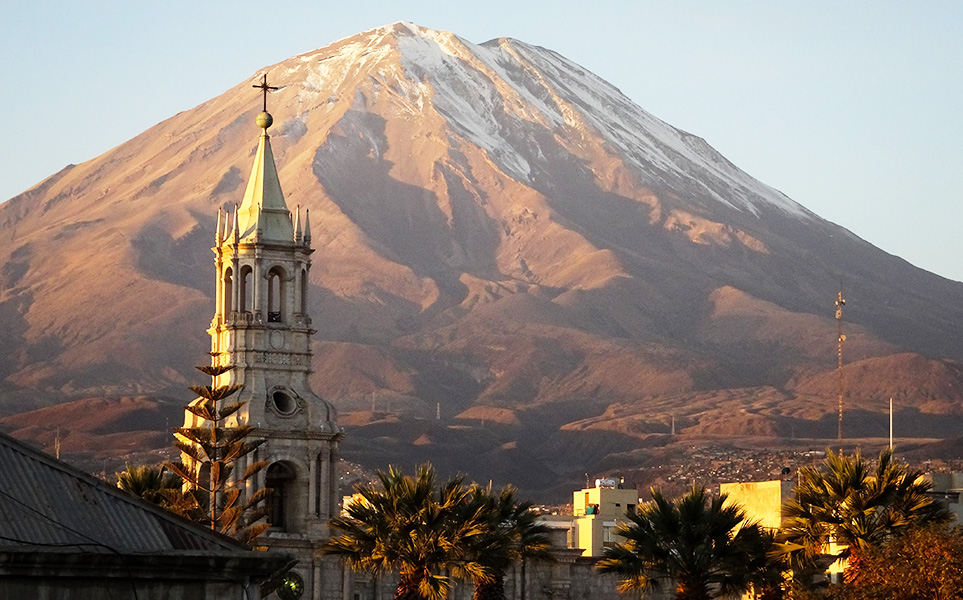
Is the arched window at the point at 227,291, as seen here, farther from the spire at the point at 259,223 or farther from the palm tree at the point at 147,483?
the palm tree at the point at 147,483

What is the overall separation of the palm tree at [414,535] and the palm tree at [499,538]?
0.35m

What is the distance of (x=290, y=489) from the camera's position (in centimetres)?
6638

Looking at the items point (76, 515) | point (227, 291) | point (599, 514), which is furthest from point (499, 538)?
point (599, 514)

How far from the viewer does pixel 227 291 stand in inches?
2645

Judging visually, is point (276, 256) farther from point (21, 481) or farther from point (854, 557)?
point (21, 481)

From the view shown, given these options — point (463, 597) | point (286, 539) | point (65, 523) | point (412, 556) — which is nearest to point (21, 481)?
point (65, 523)

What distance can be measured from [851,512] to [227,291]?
2433 centimetres

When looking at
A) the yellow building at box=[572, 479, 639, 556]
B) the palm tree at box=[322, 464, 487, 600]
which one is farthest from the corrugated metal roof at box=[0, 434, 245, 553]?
the yellow building at box=[572, 479, 639, 556]

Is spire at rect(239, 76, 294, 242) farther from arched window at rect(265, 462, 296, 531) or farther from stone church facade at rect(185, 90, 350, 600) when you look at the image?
arched window at rect(265, 462, 296, 531)

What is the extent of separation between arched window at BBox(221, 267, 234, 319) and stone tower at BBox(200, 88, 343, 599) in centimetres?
3

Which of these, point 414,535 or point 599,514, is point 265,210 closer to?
point 414,535

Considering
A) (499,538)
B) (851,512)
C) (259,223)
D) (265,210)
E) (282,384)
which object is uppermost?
(265,210)

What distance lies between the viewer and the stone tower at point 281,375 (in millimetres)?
65438

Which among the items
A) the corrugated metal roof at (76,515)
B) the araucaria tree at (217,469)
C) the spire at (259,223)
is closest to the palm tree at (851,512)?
the araucaria tree at (217,469)
